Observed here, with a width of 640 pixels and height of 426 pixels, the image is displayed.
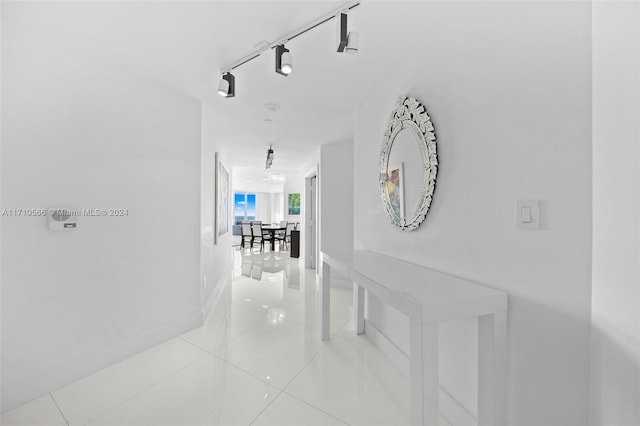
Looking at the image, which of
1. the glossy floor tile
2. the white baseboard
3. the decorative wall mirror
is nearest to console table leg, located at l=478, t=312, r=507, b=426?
the white baseboard

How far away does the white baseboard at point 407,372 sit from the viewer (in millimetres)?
1440

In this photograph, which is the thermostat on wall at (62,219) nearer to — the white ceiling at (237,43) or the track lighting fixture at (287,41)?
the white ceiling at (237,43)

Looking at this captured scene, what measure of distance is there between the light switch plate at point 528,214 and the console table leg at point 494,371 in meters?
0.41

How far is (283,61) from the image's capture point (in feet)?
5.14

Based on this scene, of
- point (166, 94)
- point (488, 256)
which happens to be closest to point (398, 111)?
point (488, 256)

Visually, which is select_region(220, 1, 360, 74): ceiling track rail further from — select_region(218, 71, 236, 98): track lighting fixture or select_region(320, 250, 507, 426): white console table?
select_region(320, 250, 507, 426): white console table

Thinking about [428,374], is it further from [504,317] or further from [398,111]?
[398,111]

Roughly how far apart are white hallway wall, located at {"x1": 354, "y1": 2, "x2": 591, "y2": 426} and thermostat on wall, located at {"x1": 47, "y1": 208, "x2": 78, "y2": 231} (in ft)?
7.91

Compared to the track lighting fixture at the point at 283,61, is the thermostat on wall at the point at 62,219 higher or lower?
lower

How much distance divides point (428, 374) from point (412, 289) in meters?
0.35

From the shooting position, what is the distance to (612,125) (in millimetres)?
931

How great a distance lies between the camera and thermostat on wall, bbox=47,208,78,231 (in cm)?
184

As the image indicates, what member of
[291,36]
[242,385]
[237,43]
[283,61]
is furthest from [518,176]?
[242,385]

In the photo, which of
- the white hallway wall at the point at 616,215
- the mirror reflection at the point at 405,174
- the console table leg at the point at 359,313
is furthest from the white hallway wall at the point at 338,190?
the white hallway wall at the point at 616,215
